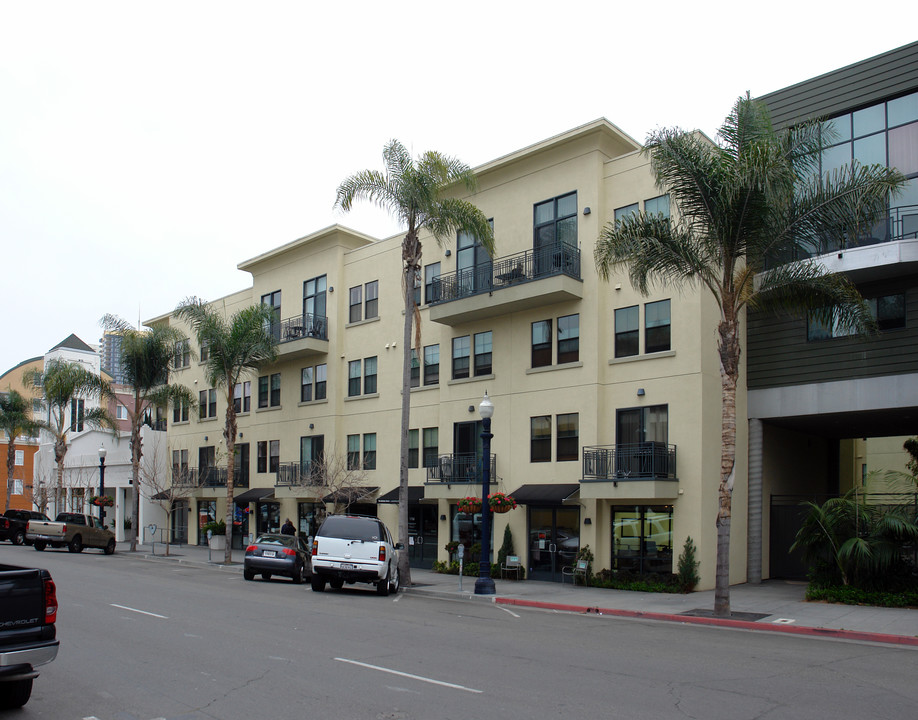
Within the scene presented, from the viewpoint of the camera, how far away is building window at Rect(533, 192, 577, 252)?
83.5 ft

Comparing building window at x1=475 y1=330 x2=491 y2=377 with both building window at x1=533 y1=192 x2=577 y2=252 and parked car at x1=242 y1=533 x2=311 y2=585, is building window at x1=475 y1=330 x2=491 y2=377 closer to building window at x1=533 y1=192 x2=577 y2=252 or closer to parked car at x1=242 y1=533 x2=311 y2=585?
building window at x1=533 y1=192 x2=577 y2=252

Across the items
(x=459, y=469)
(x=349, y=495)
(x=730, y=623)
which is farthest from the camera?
(x=349, y=495)

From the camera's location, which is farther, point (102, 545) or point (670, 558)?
point (102, 545)

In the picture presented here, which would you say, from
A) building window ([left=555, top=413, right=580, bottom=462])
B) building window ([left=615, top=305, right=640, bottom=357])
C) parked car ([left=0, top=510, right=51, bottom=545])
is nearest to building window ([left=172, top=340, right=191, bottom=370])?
parked car ([left=0, top=510, right=51, bottom=545])

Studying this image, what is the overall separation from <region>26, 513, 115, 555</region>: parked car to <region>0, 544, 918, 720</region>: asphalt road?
2064 centimetres

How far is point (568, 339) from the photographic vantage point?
25.1 metres

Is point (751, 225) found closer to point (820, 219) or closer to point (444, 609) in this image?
point (820, 219)

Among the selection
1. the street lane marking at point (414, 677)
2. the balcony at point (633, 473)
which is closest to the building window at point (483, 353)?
the balcony at point (633, 473)

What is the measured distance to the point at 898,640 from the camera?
13.7 m

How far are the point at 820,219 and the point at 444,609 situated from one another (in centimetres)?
1126

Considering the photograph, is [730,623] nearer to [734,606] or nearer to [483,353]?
[734,606]

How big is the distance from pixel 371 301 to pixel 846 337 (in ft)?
57.0

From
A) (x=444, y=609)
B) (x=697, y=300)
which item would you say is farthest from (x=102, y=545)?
(x=697, y=300)

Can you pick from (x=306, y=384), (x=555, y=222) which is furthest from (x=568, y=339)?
(x=306, y=384)
